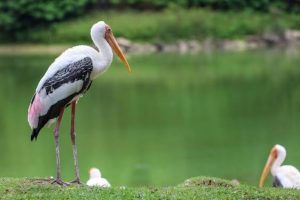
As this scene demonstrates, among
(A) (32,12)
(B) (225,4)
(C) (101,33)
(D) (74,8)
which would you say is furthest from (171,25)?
(C) (101,33)

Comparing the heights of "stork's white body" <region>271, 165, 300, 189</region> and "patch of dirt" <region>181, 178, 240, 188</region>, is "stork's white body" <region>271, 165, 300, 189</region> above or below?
below

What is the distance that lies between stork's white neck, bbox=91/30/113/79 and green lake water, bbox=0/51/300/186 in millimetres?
5433

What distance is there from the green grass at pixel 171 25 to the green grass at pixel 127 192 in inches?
1803

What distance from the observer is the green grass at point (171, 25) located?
54.3 metres

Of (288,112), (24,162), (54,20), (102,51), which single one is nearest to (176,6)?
(54,20)

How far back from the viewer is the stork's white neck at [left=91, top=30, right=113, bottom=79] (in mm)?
8453

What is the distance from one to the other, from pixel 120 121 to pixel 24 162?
6276mm

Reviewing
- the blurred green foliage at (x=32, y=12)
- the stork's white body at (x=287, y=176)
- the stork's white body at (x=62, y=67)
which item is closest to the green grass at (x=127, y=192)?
the stork's white body at (x=62, y=67)

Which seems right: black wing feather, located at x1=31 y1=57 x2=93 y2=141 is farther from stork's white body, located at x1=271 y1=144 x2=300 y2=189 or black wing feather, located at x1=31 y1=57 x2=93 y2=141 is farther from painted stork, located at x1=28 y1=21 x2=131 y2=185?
stork's white body, located at x1=271 y1=144 x2=300 y2=189

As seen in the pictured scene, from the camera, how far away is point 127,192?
780cm

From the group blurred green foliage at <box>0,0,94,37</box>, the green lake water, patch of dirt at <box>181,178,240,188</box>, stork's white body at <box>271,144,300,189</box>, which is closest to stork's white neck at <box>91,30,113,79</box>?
patch of dirt at <box>181,178,240,188</box>

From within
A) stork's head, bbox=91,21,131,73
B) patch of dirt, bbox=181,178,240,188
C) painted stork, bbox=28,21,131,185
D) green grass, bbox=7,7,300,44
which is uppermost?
green grass, bbox=7,7,300,44

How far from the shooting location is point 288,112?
2267 cm

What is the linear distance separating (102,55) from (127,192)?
5.10ft
